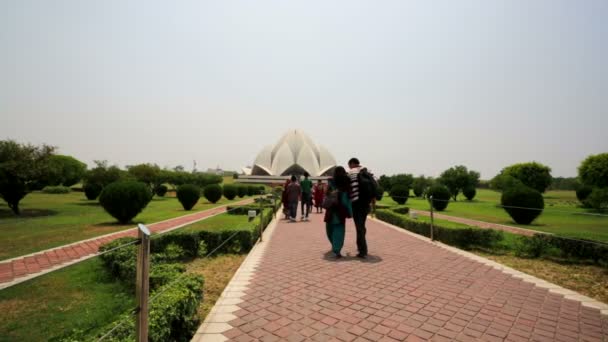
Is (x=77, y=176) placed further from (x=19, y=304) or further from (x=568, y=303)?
(x=568, y=303)

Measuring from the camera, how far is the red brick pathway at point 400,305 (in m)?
2.74

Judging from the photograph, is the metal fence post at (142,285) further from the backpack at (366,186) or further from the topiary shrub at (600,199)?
the topiary shrub at (600,199)

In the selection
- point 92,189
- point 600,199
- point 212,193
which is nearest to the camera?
point 600,199

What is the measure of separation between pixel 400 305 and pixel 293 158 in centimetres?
5393

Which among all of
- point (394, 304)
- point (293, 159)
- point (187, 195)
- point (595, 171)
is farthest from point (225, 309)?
point (293, 159)

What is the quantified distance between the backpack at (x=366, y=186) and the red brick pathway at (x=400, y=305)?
1172 millimetres

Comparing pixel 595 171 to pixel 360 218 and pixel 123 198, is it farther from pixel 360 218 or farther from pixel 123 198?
pixel 123 198

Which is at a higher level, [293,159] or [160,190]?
[293,159]

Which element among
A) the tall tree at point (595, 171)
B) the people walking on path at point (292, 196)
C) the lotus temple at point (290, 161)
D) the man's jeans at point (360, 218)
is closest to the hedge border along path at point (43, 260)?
the man's jeans at point (360, 218)

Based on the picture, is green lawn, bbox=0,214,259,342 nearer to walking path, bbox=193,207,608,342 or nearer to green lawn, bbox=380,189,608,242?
walking path, bbox=193,207,608,342

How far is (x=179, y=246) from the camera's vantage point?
6629 mm

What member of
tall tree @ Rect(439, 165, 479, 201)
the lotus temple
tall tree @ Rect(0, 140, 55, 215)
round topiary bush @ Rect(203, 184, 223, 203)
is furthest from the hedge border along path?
the lotus temple

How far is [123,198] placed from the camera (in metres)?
11.1

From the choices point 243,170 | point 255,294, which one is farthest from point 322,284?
point 243,170
